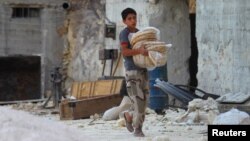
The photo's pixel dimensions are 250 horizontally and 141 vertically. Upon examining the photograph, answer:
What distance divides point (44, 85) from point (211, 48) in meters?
8.31

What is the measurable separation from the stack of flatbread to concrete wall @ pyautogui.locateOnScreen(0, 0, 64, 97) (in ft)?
37.4

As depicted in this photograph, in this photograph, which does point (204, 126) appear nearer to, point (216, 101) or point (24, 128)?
point (216, 101)

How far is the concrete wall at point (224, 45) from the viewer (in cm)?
1030

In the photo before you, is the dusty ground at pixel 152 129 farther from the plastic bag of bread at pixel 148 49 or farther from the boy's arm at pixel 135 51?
the boy's arm at pixel 135 51

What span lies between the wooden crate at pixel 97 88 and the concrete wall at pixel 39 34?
571cm

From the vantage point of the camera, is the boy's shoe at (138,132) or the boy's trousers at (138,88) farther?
the boy's shoe at (138,132)

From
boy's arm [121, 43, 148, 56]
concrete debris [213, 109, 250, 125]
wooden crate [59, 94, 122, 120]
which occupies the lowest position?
wooden crate [59, 94, 122, 120]

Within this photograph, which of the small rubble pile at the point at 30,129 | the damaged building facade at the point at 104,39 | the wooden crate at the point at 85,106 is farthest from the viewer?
the wooden crate at the point at 85,106

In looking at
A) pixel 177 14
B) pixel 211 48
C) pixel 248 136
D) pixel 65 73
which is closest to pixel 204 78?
pixel 211 48

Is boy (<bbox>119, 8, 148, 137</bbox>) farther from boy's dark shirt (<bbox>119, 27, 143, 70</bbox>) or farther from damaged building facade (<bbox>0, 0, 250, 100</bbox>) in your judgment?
damaged building facade (<bbox>0, 0, 250, 100</bbox>)

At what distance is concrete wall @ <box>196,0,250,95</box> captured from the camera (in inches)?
406

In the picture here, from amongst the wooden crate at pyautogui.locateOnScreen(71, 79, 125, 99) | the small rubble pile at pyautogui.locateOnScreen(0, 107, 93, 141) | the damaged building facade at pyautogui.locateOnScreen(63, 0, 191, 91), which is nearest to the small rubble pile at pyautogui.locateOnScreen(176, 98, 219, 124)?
the wooden crate at pyautogui.locateOnScreen(71, 79, 125, 99)

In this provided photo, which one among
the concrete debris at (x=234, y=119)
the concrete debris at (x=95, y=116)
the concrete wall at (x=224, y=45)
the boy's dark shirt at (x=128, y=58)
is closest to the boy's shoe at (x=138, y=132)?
the boy's dark shirt at (x=128, y=58)

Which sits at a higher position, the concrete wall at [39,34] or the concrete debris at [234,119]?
the concrete wall at [39,34]
